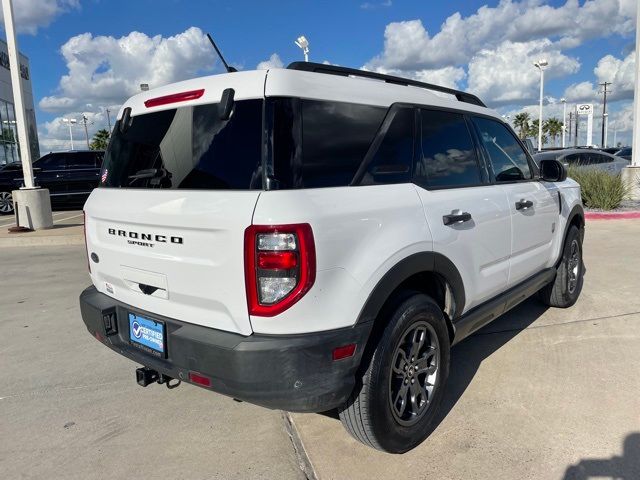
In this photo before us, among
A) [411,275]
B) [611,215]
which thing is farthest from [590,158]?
[411,275]

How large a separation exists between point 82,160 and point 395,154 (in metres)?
15.0

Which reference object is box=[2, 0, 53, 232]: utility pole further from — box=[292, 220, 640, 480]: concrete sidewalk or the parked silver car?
the parked silver car

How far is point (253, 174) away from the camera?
2246 mm

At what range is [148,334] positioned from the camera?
2.66 metres

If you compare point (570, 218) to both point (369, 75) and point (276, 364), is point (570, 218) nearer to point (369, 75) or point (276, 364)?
point (369, 75)

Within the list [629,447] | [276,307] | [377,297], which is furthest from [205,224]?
[629,447]

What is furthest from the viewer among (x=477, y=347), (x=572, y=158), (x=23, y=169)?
(x=572, y=158)

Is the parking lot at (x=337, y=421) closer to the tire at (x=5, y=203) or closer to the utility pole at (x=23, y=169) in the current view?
the utility pole at (x=23, y=169)

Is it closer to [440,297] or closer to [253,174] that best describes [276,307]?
[253,174]

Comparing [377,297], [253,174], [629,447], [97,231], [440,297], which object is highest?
[253,174]

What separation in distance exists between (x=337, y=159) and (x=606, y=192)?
37.2ft

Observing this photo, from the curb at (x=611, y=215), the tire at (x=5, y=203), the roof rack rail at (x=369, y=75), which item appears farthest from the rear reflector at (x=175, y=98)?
the tire at (x=5, y=203)

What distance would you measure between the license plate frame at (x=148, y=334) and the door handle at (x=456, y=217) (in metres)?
1.63

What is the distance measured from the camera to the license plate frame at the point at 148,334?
2555 mm
